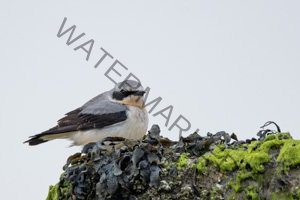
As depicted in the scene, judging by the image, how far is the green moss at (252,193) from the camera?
4.33 meters

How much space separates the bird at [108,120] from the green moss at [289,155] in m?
5.04

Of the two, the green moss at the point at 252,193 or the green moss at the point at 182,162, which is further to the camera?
the green moss at the point at 182,162

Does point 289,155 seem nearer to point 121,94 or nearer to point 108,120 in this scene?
point 108,120

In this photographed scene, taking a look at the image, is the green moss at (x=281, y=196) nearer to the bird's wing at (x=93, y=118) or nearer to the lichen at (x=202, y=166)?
the lichen at (x=202, y=166)

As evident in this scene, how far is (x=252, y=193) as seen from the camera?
4359 mm

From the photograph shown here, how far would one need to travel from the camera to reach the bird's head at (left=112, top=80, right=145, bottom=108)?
987cm

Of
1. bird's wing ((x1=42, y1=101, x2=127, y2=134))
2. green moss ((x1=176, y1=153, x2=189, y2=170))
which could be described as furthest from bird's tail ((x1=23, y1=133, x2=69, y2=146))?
green moss ((x1=176, y1=153, x2=189, y2=170))

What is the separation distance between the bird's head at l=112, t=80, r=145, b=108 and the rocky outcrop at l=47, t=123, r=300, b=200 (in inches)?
142

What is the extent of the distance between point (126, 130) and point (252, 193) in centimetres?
512

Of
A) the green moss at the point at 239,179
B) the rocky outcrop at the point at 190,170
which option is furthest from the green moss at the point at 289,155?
the green moss at the point at 239,179

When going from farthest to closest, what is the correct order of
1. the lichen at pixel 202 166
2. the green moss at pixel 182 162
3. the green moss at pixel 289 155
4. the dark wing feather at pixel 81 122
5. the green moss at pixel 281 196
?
the dark wing feather at pixel 81 122 → the green moss at pixel 182 162 → the lichen at pixel 202 166 → the green moss at pixel 289 155 → the green moss at pixel 281 196

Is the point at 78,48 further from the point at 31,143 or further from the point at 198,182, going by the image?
the point at 198,182

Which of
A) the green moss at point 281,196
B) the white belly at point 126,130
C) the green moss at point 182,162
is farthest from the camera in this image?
the white belly at point 126,130

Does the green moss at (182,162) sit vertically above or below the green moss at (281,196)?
above
